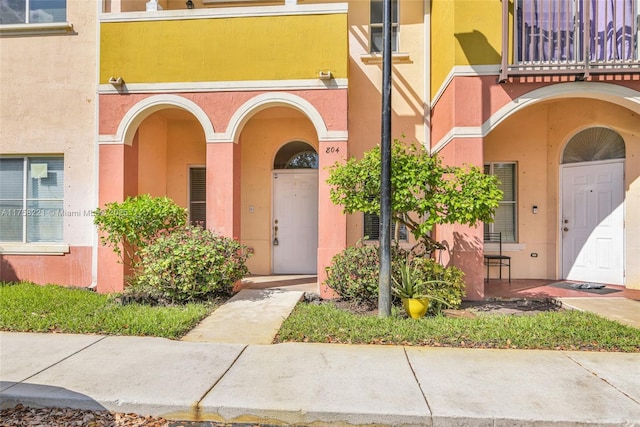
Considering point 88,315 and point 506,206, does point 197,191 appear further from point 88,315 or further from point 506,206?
point 506,206

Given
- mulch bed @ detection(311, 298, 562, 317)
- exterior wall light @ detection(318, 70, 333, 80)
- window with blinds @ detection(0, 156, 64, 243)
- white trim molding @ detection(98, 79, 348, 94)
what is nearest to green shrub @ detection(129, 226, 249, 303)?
mulch bed @ detection(311, 298, 562, 317)

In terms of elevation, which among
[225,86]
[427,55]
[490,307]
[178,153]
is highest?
[427,55]

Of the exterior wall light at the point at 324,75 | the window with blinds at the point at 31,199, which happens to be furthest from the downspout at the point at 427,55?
the window with blinds at the point at 31,199

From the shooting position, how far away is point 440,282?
603 centimetres

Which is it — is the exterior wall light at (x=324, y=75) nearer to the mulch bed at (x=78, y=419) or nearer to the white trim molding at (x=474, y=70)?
the white trim molding at (x=474, y=70)

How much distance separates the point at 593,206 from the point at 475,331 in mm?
5107

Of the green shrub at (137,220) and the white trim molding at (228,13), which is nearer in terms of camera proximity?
the green shrub at (137,220)

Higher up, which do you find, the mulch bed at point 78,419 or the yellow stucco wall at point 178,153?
the yellow stucco wall at point 178,153

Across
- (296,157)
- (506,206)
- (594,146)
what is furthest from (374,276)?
(594,146)

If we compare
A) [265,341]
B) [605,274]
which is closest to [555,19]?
[605,274]

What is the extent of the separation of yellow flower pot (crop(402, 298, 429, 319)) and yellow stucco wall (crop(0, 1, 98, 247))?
257 inches

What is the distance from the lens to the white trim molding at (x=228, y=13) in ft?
24.2

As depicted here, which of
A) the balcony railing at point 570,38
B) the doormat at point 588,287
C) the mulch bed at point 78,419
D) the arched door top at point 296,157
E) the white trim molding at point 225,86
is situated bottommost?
the mulch bed at point 78,419

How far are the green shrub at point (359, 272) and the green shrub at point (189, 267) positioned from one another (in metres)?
1.73
